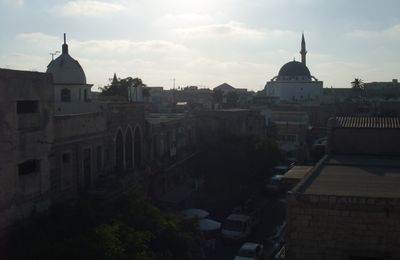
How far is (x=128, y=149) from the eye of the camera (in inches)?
1117

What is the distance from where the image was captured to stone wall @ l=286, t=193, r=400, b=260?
11.6 metres

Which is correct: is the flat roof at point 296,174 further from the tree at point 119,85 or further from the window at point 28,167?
the tree at point 119,85

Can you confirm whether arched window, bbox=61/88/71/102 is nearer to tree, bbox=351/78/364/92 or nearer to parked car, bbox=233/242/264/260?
parked car, bbox=233/242/264/260

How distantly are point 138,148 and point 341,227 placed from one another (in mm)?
19061

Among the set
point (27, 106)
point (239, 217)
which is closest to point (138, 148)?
point (239, 217)

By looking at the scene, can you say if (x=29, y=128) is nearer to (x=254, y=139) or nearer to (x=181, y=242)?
(x=181, y=242)

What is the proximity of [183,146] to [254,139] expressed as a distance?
654cm

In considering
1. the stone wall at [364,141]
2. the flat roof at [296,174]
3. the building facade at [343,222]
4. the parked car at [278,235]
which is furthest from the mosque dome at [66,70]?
the building facade at [343,222]

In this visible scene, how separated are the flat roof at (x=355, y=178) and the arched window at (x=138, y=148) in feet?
41.3

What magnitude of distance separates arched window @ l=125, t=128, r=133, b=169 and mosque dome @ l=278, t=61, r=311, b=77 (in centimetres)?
7785

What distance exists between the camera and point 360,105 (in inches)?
3073

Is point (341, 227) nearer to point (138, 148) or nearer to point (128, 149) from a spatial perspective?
point (128, 149)

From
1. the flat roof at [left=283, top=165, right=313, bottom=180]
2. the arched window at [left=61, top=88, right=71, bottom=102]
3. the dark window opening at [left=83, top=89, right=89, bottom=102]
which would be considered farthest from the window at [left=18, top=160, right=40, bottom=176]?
the dark window opening at [left=83, top=89, right=89, bottom=102]

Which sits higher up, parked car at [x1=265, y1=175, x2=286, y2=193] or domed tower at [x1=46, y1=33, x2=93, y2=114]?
domed tower at [x1=46, y1=33, x2=93, y2=114]
